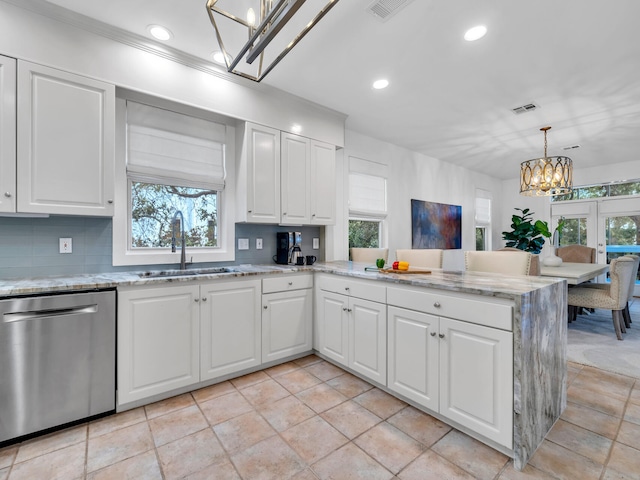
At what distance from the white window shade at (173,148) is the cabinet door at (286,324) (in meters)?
1.26

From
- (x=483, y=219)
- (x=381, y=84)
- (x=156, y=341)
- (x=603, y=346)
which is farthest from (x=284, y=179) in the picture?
(x=483, y=219)

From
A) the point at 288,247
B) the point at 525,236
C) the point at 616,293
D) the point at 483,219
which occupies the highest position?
the point at 483,219

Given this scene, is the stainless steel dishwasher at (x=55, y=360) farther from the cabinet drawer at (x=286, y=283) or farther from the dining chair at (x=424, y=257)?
the dining chair at (x=424, y=257)

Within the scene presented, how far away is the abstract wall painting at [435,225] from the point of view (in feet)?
16.3

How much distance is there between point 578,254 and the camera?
4.95 metres

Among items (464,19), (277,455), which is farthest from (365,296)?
(464,19)

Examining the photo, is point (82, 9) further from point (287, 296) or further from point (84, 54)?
point (287, 296)

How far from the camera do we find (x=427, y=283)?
1.92 m

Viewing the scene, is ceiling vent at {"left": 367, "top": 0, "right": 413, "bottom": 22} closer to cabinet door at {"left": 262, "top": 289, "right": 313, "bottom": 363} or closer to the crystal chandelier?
the crystal chandelier

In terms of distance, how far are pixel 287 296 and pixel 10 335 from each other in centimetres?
181

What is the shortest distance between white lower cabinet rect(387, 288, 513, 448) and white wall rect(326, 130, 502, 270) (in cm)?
173

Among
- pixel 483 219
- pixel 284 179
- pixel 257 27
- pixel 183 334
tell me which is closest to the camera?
pixel 257 27

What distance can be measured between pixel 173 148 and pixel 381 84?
203cm

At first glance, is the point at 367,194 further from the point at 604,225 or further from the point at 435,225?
the point at 604,225
